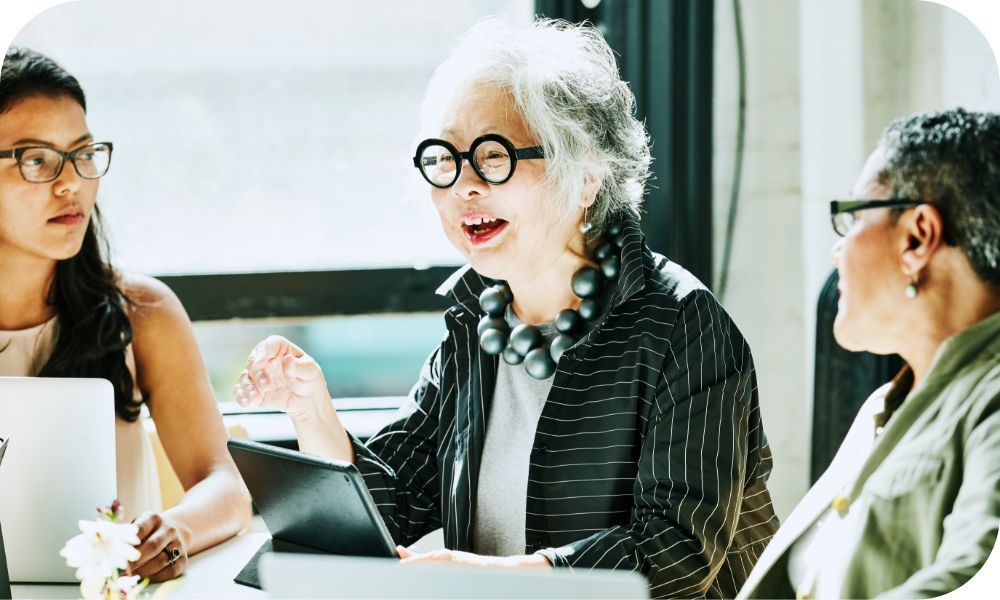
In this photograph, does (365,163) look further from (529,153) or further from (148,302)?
(529,153)

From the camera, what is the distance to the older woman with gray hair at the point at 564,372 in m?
1.59

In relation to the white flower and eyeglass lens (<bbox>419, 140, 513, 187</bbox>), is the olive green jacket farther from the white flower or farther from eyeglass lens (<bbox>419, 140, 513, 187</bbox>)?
the white flower

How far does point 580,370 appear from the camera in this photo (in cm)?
172

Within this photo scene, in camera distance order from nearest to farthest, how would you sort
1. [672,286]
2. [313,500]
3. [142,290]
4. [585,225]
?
[313,500] < [672,286] < [585,225] < [142,290]

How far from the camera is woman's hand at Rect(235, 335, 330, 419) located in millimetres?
1731

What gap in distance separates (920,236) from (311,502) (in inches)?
33.7

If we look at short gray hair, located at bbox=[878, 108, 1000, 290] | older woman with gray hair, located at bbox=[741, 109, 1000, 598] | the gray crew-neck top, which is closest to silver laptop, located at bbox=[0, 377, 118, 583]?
the gray crew-neck top

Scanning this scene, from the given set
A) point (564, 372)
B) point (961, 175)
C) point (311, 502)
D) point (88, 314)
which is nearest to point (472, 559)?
point (311, 502)

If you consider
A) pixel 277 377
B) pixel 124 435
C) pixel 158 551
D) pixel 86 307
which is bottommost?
pixel 158 551

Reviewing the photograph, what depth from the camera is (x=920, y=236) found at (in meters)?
1.22

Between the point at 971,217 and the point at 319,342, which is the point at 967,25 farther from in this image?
the point at 319,342

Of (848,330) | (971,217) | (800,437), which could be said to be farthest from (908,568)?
(800,437)

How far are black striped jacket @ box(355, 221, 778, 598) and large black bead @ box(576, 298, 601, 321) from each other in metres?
0.04

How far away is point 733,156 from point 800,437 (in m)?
0.73
